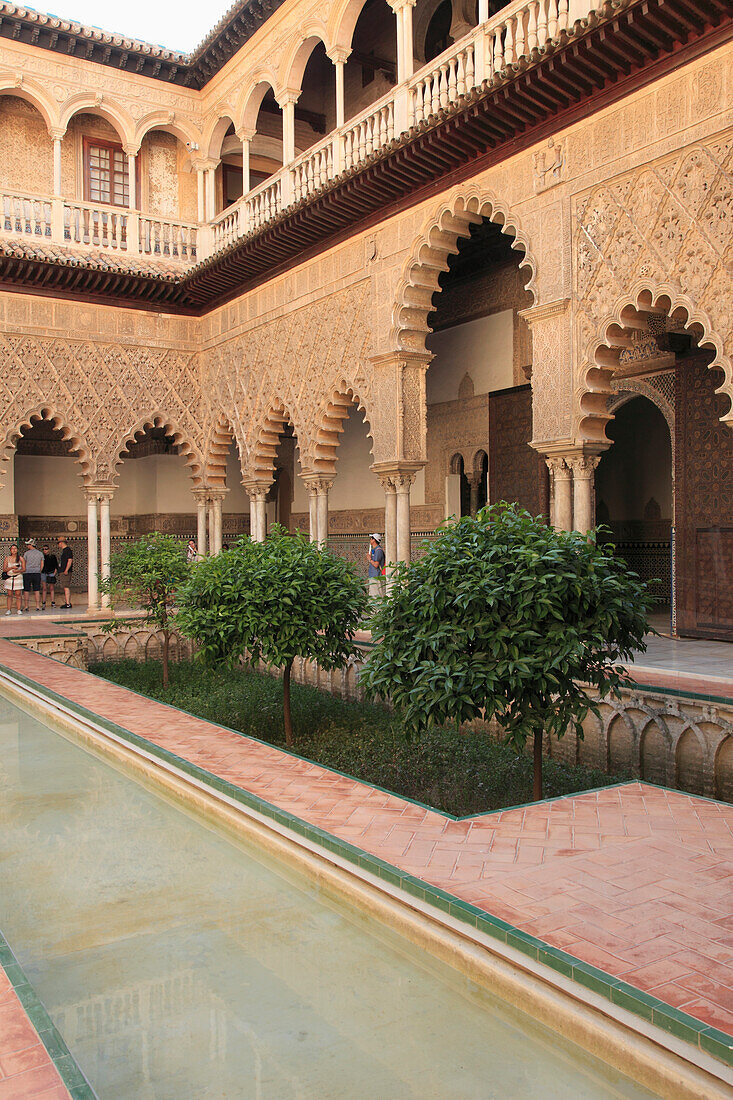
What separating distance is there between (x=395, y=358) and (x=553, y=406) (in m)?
2.64

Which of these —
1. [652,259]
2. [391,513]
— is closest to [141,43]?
[391,513]

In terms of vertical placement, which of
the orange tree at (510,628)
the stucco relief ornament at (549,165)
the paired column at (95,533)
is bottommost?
the orange tree at (510,628)

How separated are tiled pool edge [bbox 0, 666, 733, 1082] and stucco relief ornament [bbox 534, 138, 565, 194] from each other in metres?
6.24

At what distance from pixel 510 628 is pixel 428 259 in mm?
6214

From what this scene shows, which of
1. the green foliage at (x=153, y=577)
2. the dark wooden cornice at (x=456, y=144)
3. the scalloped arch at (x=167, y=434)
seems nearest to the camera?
the dark wooden cornice at (x=456, y=144)

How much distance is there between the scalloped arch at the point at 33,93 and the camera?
12969 millimetres

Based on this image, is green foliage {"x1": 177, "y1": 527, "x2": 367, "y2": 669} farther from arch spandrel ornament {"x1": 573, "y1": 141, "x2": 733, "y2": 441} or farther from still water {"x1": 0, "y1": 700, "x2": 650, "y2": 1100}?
still water {"x1": 0, "y1": 700, "x2": 650, "y2": 1100}

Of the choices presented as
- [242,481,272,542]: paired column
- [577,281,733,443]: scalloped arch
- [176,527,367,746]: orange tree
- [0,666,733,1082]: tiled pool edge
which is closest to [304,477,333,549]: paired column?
[242,481,272,542]: paired column

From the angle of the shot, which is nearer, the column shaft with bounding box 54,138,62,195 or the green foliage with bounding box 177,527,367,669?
the green foliage with bounding box 177,527,367,669

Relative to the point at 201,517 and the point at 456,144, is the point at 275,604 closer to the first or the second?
the point at 456,144

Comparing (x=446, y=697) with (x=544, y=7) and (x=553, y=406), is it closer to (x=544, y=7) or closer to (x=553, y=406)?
(x=553, y=406)

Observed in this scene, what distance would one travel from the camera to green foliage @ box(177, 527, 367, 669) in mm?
6719

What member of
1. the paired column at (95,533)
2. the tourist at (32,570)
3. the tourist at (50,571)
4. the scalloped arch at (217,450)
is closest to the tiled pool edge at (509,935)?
the paired column at (95,533)

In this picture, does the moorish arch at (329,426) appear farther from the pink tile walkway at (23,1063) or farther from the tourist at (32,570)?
the pink tile walkway at (23,1063)
